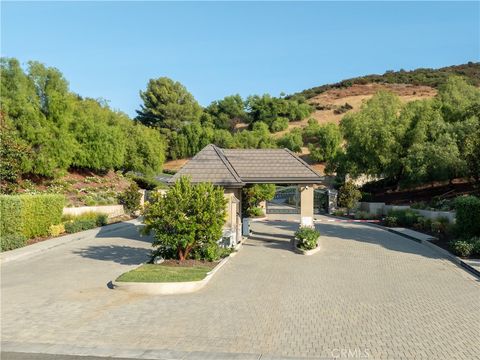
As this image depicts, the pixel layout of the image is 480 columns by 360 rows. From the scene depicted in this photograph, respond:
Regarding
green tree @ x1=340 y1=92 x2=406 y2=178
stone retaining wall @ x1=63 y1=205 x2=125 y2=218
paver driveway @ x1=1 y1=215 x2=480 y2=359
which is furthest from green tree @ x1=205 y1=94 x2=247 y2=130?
paver driveway @ x1=1 y1=215 x2=480 y2=359

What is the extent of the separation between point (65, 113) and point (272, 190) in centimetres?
2008

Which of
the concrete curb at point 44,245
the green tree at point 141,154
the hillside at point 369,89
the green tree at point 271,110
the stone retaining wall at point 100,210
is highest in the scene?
the hillside at point 369,89

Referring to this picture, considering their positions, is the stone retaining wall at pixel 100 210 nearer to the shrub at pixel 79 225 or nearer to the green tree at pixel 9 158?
the shrub at pixel 79 225

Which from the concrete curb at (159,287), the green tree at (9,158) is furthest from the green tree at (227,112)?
the concrete curb at (159,287)

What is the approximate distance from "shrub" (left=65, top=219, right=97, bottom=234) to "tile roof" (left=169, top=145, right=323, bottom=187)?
8.66m

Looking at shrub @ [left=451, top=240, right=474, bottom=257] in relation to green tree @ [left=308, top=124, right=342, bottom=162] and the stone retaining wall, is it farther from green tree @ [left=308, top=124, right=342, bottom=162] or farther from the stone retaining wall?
green tree @ [left=308, top=124, right=342, bottom=162]

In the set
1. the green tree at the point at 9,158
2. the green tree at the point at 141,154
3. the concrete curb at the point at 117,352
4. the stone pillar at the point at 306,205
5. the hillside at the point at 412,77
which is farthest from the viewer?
the hillside at the point at 412,77

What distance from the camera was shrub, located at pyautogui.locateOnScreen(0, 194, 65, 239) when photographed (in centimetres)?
2153

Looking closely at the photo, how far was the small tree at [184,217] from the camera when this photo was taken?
15.7m

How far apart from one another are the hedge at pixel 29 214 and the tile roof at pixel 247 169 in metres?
7.51

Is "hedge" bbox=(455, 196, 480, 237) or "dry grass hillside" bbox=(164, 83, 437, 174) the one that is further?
"dry grass hillside" bbox=(164, 83, 437, 174)

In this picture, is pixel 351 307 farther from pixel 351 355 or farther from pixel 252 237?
pixel 252 237

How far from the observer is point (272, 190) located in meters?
43.5

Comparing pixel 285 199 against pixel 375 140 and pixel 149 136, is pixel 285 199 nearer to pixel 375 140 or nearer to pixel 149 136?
pixel 149 136
